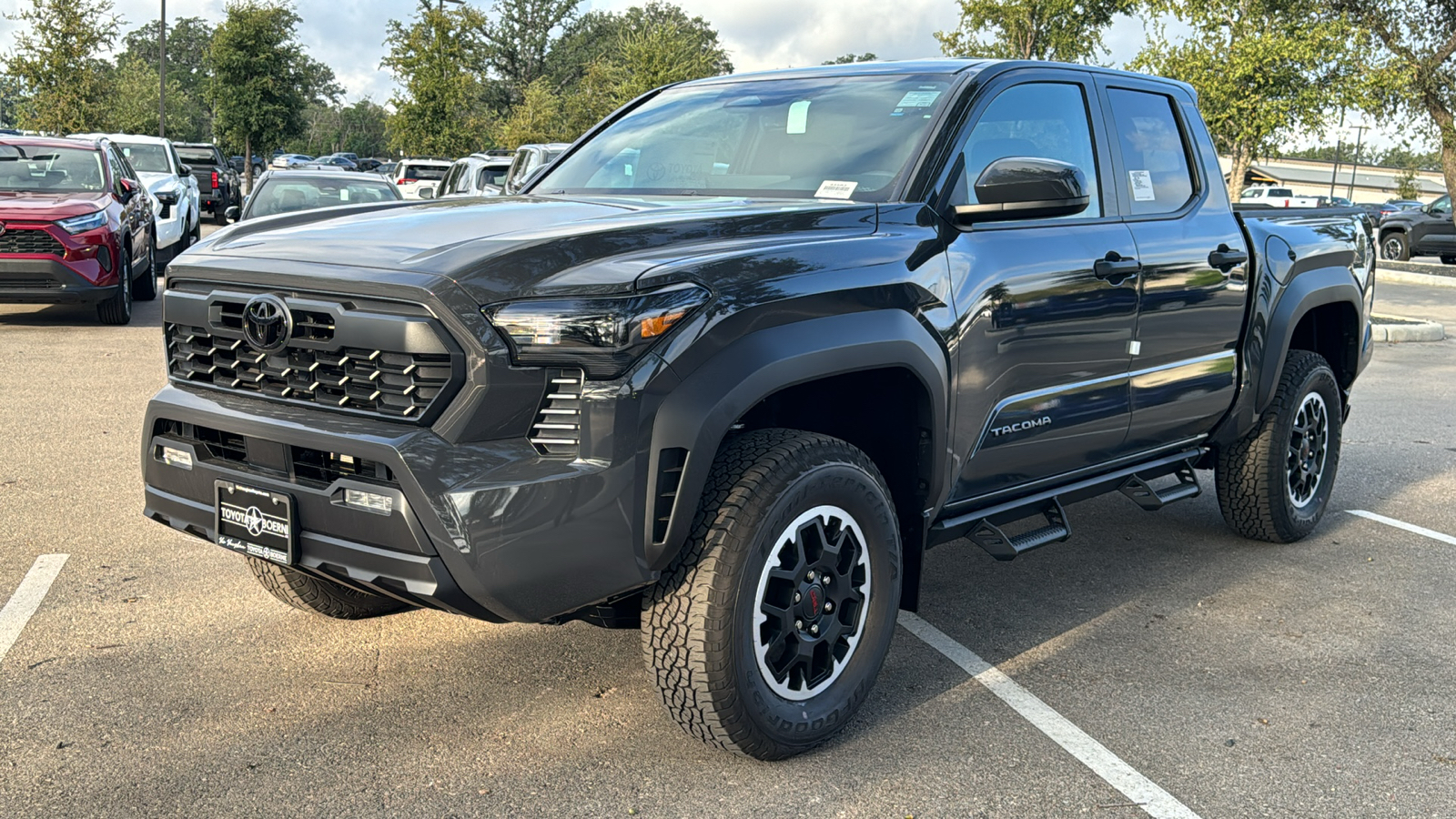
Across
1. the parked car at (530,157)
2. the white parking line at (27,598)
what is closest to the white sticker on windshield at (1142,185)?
the white parking line at (27,598)

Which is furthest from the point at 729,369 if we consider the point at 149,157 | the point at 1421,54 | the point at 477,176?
the point at 1421,54

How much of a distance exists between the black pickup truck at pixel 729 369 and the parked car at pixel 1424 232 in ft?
92.4

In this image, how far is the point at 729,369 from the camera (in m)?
3.11

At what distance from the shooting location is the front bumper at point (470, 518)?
290 cm

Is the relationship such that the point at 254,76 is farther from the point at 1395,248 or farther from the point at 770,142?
the point at 770,142

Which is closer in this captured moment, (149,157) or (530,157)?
(530,157)

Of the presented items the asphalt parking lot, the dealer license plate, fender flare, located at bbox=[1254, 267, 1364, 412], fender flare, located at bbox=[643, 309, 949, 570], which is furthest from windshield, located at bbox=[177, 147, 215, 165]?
fender flare, located at bbox=[643, 309, 949, 570]

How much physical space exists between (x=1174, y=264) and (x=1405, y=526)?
248 centimetres

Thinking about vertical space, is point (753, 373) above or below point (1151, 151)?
below

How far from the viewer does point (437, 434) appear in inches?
116

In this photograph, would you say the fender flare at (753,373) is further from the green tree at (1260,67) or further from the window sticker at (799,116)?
the green tree at (1260,67)

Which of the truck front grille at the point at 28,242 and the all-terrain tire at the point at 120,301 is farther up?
the truck front grille at the point at 28,242

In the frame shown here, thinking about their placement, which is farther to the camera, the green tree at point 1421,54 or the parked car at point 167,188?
the green tree at point 1421,54

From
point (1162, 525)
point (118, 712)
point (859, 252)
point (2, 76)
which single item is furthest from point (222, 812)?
point (2, 76)
